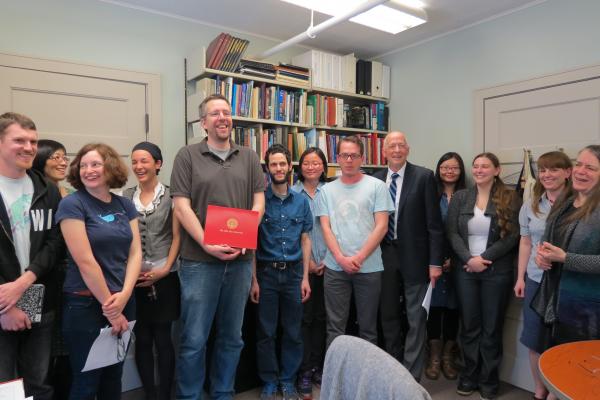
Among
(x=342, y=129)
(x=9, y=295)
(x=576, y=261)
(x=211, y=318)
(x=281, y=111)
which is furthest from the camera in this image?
(x=342, y=129)

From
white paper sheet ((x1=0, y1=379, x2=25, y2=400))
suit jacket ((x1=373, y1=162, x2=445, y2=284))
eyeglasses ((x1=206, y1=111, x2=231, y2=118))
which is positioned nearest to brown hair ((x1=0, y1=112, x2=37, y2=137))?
eyeglasses ((x1=206, y1=111, x2=231, y2=118))

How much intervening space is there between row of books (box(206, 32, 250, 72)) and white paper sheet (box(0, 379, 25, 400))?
8.90ft

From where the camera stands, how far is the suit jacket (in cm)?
257

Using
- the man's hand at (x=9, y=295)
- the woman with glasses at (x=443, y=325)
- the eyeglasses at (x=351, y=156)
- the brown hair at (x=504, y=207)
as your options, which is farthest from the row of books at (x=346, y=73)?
the man's hand at (x=9, y=295)

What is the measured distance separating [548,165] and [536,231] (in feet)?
1.26

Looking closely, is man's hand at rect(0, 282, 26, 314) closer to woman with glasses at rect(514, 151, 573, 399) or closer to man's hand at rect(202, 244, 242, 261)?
man's hand at rect(202, 244, 242, 261)

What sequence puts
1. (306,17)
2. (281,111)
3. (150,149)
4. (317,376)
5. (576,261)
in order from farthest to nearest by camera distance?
1. (281,111)
2. (306,17)
3. (317,376)
4. (150,149)
5. (576,261)

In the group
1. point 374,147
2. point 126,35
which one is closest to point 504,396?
point 374,147

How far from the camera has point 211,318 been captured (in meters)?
2.15

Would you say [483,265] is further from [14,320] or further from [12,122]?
[12,122]

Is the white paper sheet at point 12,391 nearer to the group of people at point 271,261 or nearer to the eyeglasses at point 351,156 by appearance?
the group of people at point 271,261

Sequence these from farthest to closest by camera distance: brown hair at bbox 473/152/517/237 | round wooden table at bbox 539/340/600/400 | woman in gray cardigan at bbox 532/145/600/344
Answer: brown hair at bbox 473/152/517/237 → woman in gray cardigan at bbox 532/145/600/344 → round wooden table at bbox 539/340/600/400

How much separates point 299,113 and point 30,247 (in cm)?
251

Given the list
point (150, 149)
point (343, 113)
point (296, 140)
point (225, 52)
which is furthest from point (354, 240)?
Result: point (343, 113)
